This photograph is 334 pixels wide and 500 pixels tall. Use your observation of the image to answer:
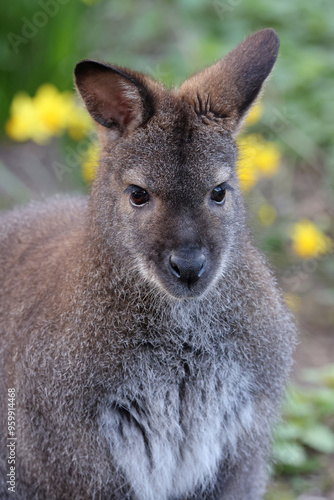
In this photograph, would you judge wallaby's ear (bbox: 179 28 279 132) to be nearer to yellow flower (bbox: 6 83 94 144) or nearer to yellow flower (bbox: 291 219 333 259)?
yellow flower (bbox: 6 83 94 144)

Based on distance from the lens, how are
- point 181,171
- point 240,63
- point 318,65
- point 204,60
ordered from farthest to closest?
point 318,65, point 204,60, point 240,63, point 181,171

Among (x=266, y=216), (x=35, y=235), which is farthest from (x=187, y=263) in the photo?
(x=266, y=216)

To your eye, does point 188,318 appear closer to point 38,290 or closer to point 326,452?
point 38,290

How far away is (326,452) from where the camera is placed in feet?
16.5

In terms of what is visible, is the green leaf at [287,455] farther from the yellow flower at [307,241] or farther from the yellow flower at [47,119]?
the yellow flower at [47,119]

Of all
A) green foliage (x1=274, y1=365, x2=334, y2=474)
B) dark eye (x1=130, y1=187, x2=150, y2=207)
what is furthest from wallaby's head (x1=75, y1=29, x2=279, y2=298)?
green foliage (x1=274, y1=365, x2=334, y2=474)

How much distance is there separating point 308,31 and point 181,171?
6177 millimetres

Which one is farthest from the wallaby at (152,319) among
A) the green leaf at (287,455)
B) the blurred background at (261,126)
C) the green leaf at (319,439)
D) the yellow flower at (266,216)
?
the yellow flower at (266,216)

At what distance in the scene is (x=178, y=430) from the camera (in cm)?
380

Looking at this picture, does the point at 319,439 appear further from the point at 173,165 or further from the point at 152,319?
the point at 173,165

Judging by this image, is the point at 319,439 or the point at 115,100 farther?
the point at 319,439

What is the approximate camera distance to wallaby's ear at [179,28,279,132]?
3.58 m

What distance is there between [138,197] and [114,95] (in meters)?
0.48

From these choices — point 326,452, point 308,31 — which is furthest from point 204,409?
point 308,31
